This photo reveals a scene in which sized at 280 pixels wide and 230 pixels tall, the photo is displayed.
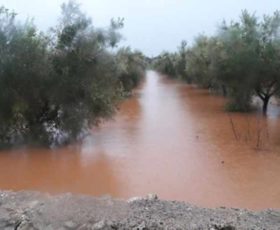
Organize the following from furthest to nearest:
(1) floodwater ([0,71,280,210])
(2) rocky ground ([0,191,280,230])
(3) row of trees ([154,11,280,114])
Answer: (3) row of trees ([154,11,280,114]) < (1) floodwater ([0,71,280,210]) < (2) rocky ground ([0,191,280,230])

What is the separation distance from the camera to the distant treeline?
46.3 ft

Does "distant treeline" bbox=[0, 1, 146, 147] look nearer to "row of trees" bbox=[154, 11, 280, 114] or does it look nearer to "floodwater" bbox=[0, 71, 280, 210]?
"floodwater" bbox=[0, 71, 280, 210]

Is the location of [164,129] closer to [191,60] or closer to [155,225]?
[155,225]

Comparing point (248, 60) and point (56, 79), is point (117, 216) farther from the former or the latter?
point (248, 60)

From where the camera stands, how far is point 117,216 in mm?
6031

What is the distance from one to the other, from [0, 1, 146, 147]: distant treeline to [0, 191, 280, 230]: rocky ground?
8.11 metres

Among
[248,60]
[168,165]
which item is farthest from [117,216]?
[248,60]

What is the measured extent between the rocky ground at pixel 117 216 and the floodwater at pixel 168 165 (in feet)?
8.21

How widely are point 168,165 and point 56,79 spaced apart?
5.17 meters

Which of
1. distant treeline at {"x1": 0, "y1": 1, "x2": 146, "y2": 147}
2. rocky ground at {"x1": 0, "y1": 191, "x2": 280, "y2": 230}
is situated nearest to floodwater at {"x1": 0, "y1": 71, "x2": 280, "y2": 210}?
distant treeline at {"x1": 0, "y1": 1, "x2": 146, "y2": 147}

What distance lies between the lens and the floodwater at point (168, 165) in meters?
9.75

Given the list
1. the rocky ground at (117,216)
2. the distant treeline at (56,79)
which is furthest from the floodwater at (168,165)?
the rocky ground at (117,216)

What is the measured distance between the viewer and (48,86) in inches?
584

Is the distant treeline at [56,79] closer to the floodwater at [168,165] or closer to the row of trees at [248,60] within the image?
the floodwater at [168,165]
